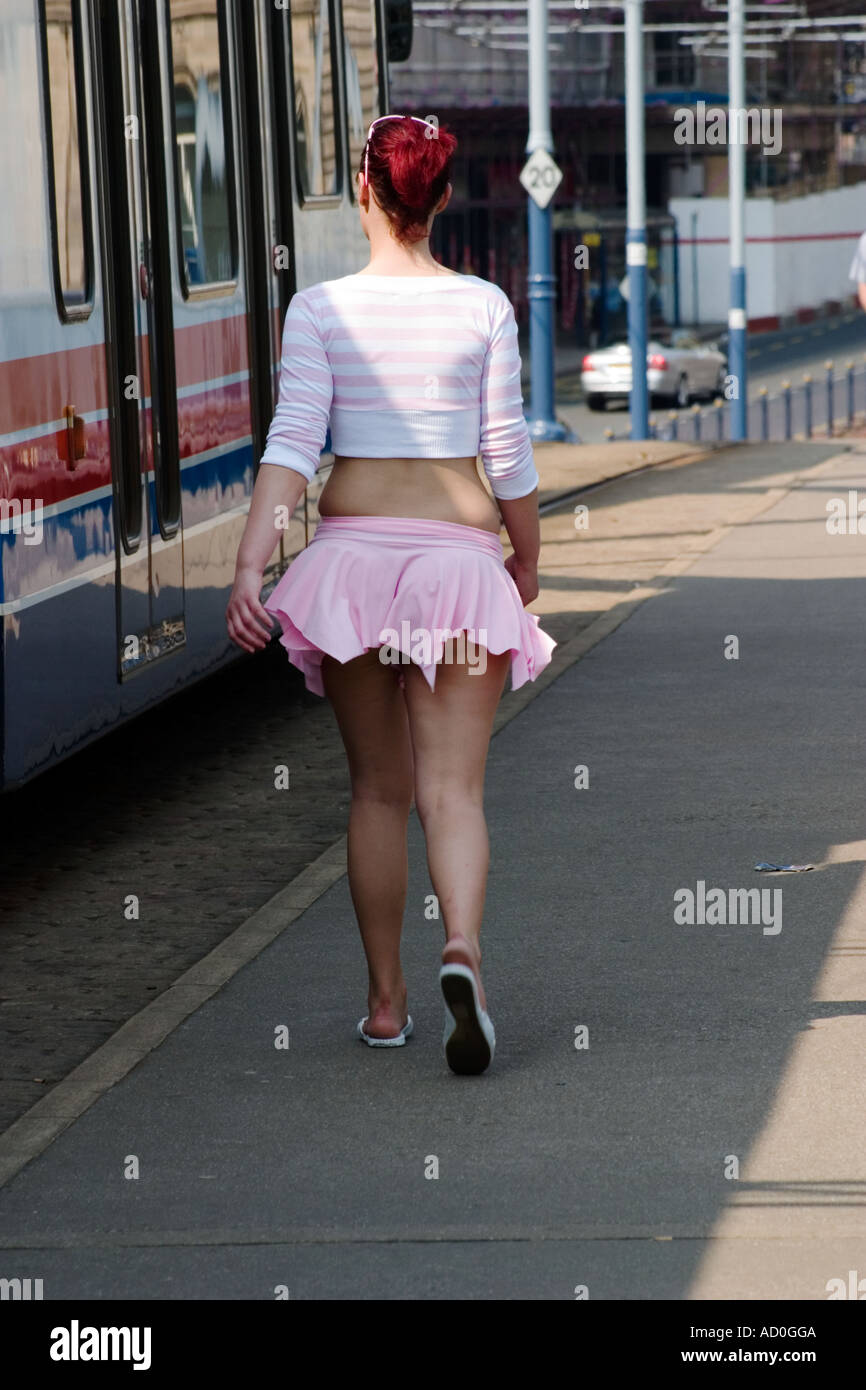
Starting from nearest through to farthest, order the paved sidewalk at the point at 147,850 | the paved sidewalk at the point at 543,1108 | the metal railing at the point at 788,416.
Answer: the paved sidewalk at the point at 543,1108, the paved sidewalk at the point at 147,850, the metal railing at the point at 788,416

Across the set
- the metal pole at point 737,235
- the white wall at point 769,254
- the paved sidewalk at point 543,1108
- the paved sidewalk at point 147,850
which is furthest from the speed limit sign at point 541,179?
the white wall at point 769,254

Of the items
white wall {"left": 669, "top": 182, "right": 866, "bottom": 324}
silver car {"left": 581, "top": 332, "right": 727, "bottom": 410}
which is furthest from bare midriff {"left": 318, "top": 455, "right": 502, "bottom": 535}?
white wall {"left": 669, "top": 182, "right": 866, "bottom": 324}

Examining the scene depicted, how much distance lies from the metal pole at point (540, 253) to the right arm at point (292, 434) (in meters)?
19.7

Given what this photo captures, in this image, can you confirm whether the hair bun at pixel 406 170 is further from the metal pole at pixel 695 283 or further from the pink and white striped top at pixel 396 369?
the metal pole at pixel 695 283

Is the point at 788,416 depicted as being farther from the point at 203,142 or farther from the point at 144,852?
the point at 144,852

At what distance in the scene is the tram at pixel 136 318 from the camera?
261 inches

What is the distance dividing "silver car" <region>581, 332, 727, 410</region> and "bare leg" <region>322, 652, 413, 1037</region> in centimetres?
4179

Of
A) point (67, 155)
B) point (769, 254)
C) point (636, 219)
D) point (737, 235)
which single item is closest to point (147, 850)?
point (67, 155)

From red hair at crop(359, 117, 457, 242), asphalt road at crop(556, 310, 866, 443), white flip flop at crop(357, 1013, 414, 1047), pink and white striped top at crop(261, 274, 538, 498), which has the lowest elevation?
asphalt road at crop(556, 310, 866, 443)

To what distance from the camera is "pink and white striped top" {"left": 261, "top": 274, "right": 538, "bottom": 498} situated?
5.01m

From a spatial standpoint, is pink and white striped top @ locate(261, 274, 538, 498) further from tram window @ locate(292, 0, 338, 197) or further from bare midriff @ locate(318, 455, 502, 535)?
tram window @ locate(292, 0, 338, 197)

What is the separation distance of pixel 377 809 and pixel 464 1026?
530mm

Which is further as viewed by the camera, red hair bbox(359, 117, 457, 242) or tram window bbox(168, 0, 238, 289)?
tram window bbox(168, 0, 238, 289)
